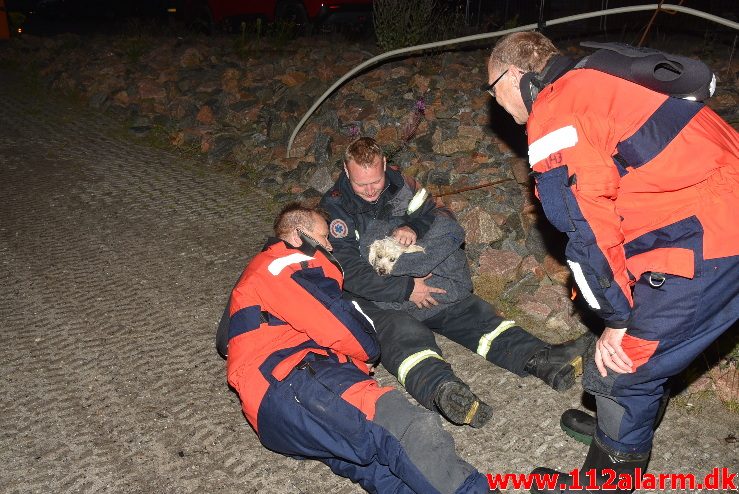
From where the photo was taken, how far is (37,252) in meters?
4.59

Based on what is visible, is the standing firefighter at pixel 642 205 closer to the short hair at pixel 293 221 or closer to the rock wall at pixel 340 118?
the short hair at pixel 293 221

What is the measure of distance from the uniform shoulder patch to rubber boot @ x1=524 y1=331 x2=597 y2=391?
3.73ft

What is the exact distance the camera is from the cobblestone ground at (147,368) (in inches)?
110

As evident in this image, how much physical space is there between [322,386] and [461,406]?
67 centimetres

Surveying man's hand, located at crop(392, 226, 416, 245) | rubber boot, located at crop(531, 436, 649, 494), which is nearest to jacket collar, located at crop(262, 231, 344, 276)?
man's hand, located at crop(392, 226, 416, 245)

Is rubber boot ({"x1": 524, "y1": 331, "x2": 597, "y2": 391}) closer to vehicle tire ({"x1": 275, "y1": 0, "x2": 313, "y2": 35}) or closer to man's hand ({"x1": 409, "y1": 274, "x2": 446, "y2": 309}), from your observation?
man's hand ({"x1": 409, "y1": 274, "x2": 446, "y2": 309})

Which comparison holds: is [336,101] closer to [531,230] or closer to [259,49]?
[259,49]

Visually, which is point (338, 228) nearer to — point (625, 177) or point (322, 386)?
point (322, 386)

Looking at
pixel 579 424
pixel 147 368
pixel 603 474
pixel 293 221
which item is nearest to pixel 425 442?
pixel 603 474

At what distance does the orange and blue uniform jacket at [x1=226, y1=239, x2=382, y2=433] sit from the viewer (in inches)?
106

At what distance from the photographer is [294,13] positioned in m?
10.3

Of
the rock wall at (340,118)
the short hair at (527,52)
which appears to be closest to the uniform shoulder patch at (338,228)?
the rock wall at (340,118)

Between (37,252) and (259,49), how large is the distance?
4.26 metres

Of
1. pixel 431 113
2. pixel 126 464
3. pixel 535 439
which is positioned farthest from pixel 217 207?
pixel 535 439
